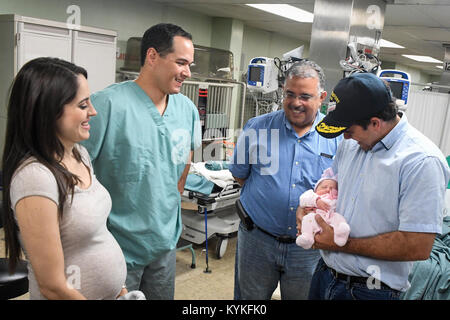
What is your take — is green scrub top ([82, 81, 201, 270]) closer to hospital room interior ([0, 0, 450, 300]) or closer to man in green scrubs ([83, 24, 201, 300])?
man in green scrubs ([83, 24, 201, 300])

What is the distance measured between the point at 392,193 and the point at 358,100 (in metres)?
0.34

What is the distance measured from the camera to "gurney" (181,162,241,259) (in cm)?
356

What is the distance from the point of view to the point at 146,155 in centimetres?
166

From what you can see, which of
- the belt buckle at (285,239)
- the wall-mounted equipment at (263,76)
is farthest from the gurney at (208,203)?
the belt buckle at (285,239)

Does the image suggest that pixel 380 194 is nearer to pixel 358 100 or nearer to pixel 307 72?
pixel 358 100

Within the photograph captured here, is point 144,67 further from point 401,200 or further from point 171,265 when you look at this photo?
point 401,200

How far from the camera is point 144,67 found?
69.4 inches

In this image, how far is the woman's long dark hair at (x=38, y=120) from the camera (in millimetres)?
1095

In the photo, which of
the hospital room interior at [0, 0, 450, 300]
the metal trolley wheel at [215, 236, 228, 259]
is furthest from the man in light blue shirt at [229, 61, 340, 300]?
the metal trolley wheel at [215, 236, 228, 259]

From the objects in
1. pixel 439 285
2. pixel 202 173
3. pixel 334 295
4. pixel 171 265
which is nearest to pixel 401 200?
pixel 334 295

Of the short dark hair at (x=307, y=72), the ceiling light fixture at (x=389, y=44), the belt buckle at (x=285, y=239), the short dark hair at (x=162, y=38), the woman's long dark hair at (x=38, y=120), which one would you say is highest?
the ceiling light fixture at (x=389, y=44)

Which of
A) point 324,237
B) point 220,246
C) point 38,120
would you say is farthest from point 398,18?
point 38,120

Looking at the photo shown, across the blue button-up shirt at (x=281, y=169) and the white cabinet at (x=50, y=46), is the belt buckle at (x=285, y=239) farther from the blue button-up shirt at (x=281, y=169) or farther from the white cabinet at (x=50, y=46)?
the white cabinet at (x=50, y=46)

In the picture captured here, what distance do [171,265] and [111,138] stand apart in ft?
2.21
